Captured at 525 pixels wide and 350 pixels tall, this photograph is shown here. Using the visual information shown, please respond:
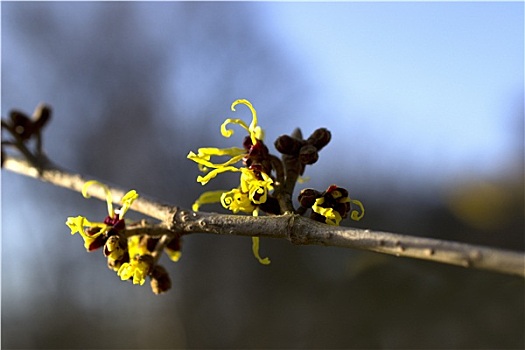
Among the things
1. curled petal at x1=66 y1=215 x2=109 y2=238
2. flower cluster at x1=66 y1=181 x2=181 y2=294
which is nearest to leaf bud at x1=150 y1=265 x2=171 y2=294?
flower cluster at x1=66 y1=181 x2=181 y2=294

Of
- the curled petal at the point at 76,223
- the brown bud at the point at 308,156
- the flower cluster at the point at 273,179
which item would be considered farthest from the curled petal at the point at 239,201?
the curled petal at the point at 76,223

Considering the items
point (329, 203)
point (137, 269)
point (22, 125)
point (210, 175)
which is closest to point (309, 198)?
point (329, 203)

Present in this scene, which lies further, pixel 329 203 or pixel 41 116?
pixel 41 116

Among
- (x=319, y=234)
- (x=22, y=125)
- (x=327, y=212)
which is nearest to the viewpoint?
(x=319, y=234)

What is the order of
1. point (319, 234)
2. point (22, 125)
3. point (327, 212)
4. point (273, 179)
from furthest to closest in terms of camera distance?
point (22, 125) → point (273, 179) → point (327, 212) → point (319, 234)

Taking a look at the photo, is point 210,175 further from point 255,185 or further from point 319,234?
point 319,234

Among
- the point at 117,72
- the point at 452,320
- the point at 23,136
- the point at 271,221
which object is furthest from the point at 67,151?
the point at 271,221

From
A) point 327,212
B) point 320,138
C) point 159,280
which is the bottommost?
point 159,280
